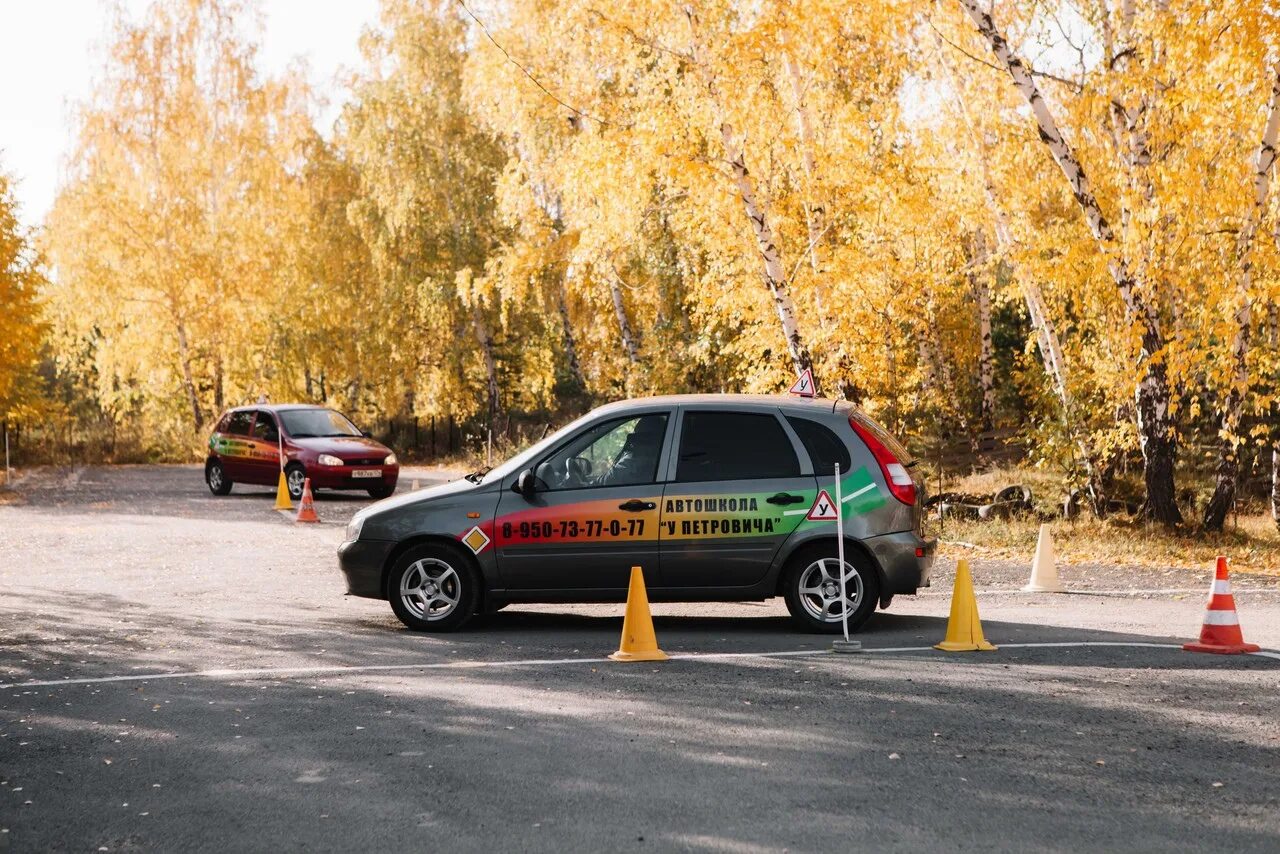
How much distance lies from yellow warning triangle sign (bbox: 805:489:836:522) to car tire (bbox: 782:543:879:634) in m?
0.22

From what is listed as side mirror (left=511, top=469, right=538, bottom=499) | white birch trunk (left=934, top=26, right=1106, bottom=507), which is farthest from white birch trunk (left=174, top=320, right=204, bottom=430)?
side mirror (left=511, top=469, right=538, bottom=499)

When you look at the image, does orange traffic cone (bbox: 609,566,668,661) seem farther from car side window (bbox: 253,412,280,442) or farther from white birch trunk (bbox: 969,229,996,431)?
white birch trunk (bbox: 969,229,996,431)

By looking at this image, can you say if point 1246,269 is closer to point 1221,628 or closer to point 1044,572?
point 1044,572

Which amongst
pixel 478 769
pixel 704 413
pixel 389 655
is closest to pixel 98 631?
pixel 389 655

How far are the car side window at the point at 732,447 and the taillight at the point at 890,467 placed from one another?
53 centimetres

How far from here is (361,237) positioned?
43062 millimetres

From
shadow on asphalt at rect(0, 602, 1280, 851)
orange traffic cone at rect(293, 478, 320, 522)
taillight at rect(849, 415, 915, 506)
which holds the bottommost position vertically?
shadow on asphalt at rect(0, 602, 1280, 851)

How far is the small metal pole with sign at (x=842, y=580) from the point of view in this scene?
9367 mm

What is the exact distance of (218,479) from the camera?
27828mm

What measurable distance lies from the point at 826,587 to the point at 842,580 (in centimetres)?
25

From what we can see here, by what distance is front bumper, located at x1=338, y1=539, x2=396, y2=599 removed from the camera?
35.0 ft

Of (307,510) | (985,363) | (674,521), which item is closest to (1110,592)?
(674,521)

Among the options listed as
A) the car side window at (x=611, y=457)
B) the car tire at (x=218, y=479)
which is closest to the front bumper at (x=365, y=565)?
the car side window at (x=611, y=457)

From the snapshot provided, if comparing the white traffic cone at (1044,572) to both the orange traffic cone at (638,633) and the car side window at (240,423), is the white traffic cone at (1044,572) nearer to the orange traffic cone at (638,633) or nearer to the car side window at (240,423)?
the orange traffic cone at (638,633)
